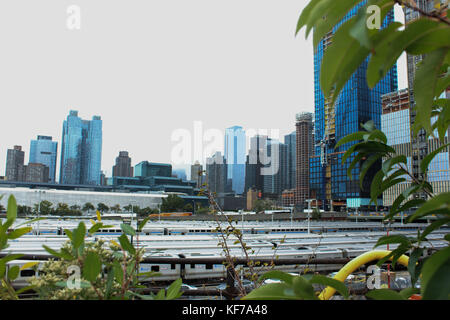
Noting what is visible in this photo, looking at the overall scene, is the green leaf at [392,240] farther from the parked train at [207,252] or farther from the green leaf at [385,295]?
the green leaf at [385,295]

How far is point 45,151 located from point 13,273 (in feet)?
24.2

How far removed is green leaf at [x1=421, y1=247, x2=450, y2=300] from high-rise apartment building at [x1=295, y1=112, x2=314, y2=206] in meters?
29.9

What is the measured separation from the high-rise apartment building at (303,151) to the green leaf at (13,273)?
97.9 ft

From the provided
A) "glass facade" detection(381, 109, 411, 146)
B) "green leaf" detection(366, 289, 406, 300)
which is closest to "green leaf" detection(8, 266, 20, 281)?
"green leaf" detection(366, 289, 406, 300)

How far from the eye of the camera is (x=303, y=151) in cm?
3528

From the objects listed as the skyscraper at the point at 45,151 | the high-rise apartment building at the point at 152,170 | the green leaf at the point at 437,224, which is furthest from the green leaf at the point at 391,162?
the high-rise apartment building at the point at 152,170

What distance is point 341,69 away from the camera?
0.27 metres

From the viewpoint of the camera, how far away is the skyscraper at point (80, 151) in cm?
1505

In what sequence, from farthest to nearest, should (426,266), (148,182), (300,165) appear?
1. (148,182)
2. (300,165)
3. (426,266)

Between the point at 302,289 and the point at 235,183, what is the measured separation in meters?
28.2

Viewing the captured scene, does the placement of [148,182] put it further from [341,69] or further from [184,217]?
[341,69]

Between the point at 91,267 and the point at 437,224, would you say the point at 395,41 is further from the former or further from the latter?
the point at 91,267
